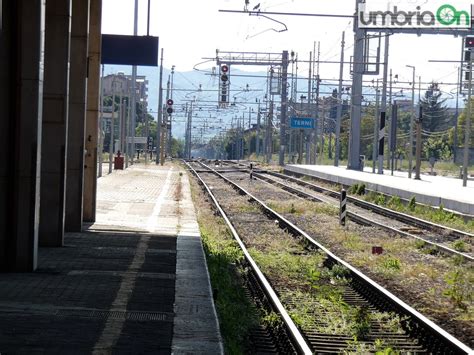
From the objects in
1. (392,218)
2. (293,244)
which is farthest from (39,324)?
(392,218)

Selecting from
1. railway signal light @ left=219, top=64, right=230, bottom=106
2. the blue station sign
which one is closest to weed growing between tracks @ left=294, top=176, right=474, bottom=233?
railway signal light @ left=219, top=64, right=230, bottom=106

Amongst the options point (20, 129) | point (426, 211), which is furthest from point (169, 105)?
point (20, 129)

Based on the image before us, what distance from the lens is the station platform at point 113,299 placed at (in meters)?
8.49

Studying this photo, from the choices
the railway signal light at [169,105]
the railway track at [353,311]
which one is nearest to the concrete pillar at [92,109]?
the railway track at [353,311]

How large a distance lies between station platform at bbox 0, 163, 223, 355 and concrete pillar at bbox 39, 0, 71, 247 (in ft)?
1.65

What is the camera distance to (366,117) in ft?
362

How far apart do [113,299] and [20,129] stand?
9.56 ft

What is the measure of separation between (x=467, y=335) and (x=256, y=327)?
223 cm

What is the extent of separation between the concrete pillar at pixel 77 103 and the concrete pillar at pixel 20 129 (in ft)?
17.1

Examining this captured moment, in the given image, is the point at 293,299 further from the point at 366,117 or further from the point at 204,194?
the point at 366,117

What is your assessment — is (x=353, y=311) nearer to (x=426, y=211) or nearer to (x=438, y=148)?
(x=426, y=211)

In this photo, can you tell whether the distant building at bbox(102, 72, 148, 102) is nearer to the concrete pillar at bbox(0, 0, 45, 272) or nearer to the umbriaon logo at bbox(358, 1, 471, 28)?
the umbriaon logo at bbox(358, 1, 471, 28)

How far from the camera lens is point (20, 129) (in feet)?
41.2

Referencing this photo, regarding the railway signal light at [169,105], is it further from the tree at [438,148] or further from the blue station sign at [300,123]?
the tree at [438,148]
